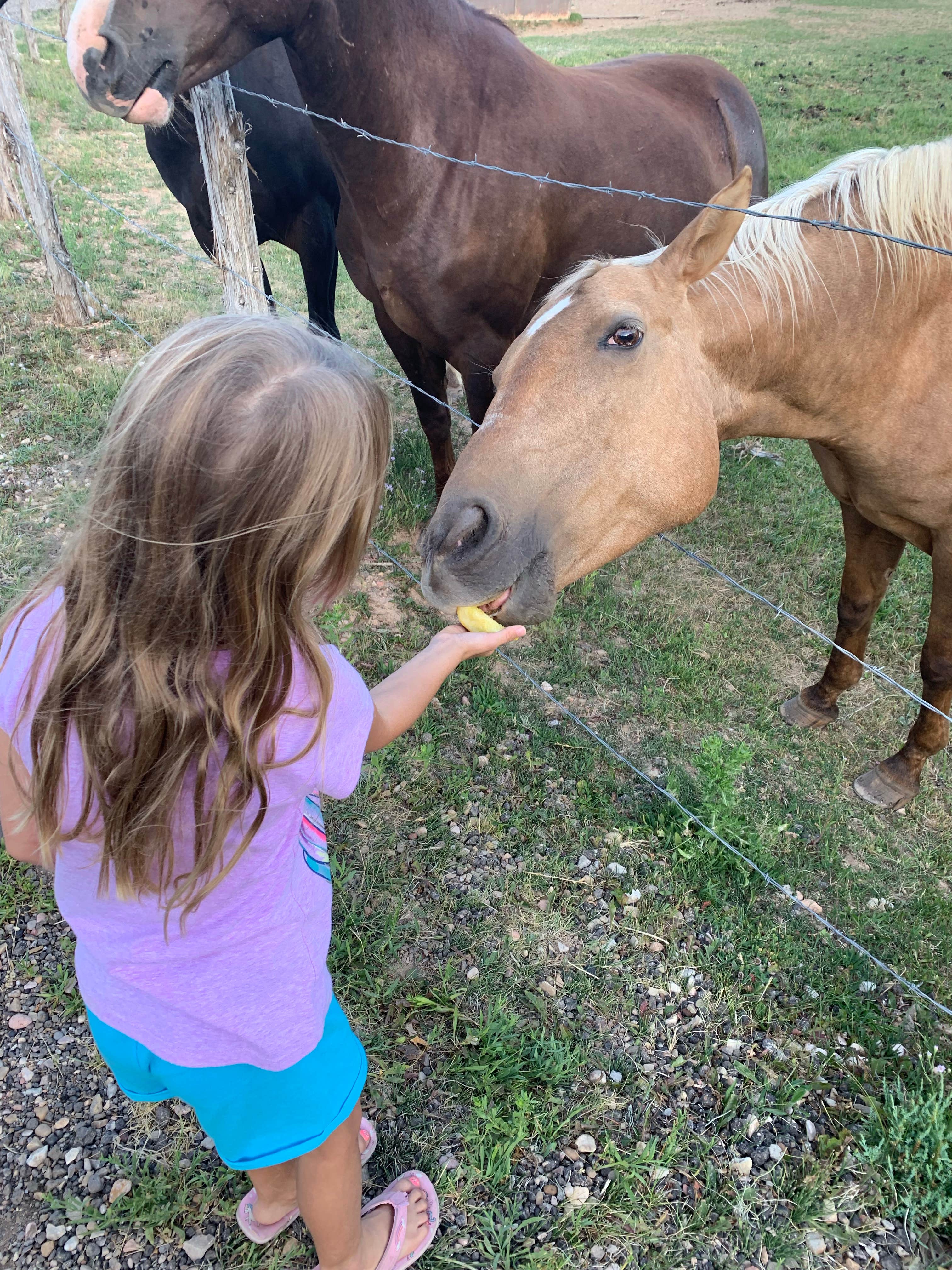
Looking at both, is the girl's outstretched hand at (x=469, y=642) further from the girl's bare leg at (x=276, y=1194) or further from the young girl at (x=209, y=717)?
the girl's bare leg at (x=276, y=1194)

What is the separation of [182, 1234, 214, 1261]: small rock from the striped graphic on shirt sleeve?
0.97m

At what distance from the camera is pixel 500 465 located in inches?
71.9

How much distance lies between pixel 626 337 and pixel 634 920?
1696mm

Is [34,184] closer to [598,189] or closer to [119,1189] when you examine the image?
[598,189]

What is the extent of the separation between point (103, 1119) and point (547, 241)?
11.3 feet

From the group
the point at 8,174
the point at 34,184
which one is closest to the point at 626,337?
the point at 34,184

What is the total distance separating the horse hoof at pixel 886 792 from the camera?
9.43 feet

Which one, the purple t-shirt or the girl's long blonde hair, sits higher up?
the girl's long blonde hair

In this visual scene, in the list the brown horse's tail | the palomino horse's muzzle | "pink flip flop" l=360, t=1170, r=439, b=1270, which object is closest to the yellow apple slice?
the palomino horse's muzzle

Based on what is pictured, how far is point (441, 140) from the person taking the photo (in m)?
2.95

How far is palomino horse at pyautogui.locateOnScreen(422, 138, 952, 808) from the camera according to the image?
1.83 m

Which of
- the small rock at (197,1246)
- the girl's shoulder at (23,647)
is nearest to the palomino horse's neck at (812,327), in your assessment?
the girl's shoulder at (23,647)

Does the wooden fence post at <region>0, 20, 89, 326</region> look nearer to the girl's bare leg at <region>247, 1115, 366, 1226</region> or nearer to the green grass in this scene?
the green grass

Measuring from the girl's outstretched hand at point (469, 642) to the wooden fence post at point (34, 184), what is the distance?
5.16 metres
